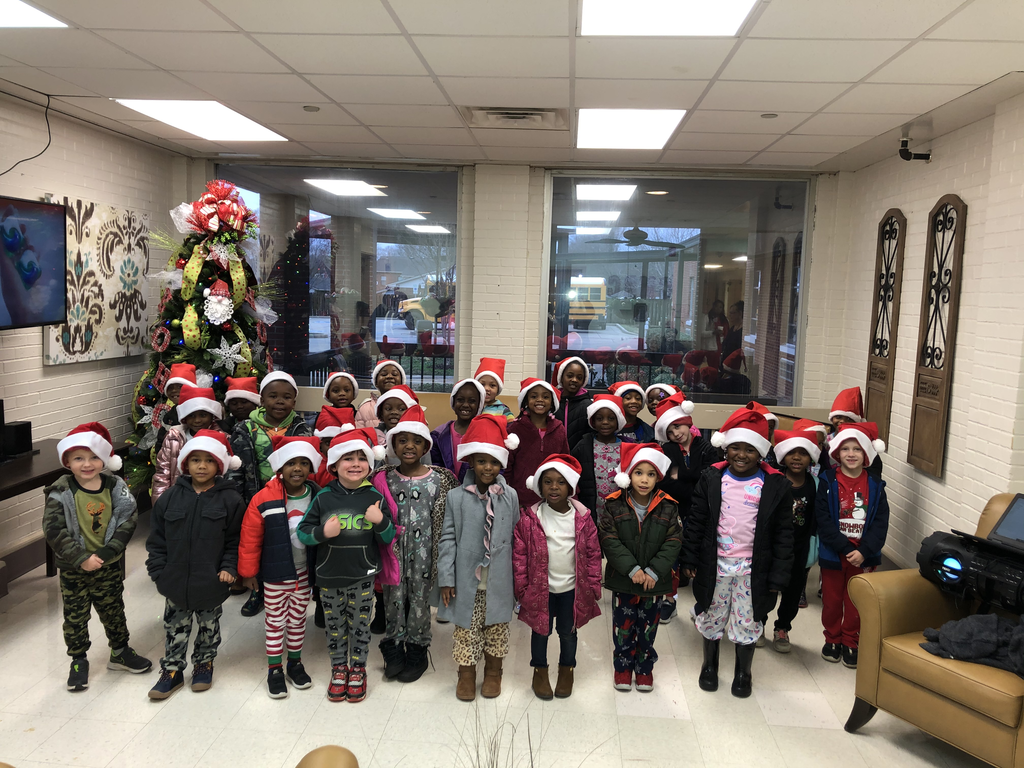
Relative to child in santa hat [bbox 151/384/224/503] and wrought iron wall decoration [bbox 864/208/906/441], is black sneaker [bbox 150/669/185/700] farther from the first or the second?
wrought iron wall decoration [bbox 864/208/906/441]

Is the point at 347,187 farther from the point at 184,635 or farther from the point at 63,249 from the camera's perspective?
the point at 184,635

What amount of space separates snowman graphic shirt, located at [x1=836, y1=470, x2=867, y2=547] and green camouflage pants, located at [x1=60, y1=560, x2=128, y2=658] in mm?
3485

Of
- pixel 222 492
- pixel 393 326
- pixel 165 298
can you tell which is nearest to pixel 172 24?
pixel 222 492

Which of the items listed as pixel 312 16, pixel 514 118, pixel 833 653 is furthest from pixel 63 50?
pixel 833 653

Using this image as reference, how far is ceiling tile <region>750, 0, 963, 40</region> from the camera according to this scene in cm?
268

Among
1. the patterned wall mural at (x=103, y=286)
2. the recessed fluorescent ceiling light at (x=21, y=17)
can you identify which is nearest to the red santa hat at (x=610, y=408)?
the recessed fluorescent ceiling light at (x=21, y=17)

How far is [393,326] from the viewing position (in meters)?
6.64

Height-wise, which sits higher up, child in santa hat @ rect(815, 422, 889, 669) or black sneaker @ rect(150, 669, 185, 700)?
child in santa hat @ rect(815, 422, 889, 669)

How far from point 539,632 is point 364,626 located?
2.57 feet

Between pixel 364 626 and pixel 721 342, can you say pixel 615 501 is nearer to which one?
pixel 364 626

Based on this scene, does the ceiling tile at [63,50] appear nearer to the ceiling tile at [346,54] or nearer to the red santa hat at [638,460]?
the ceiling tile at [346,54]

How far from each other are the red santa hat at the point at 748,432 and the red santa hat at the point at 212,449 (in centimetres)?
223

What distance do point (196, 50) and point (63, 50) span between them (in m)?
0.67

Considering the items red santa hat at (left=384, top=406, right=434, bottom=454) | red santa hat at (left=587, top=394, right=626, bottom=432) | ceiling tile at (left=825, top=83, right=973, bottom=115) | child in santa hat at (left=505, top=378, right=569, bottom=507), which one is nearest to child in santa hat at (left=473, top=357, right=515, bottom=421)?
child in santa hat at (left=505, top=378, right=569, bottom=507)
